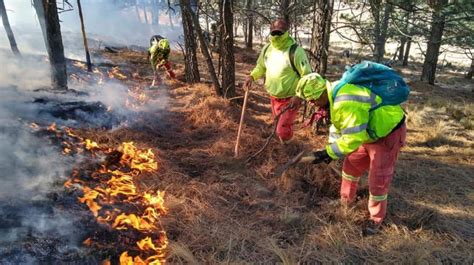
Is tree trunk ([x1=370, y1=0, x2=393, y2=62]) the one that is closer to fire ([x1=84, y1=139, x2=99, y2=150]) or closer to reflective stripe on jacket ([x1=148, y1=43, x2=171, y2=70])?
fire ([x1=84, y1=139, x2=99, y2=150])

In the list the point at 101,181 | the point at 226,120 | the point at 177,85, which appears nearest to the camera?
the point at 101,181

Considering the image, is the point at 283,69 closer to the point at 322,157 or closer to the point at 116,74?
the point at 322,157

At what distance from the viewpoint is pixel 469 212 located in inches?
170

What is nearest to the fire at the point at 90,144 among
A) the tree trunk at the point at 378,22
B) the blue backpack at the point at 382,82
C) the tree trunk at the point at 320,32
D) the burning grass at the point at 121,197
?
the burning grass at the point at 121,197

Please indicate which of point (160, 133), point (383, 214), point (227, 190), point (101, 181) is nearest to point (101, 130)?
point (160, 133)

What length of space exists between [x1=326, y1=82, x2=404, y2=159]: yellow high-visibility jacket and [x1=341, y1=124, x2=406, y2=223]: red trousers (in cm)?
16

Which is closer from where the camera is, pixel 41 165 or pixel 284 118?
pixel 41 165

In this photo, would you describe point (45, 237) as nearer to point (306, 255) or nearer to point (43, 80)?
point (306, 255)

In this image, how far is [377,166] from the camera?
3.44m

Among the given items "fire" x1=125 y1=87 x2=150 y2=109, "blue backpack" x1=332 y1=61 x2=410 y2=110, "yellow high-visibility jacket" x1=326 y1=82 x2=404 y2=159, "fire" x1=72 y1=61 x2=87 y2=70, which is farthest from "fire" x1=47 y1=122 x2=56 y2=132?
"fire" x1=72 y1=61 x2=87 y2=70

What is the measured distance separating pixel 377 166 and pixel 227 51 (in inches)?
201

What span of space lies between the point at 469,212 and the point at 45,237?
4659 mm

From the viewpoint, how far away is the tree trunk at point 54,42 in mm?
6891

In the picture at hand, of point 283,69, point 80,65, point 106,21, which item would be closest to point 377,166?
point 283,69
